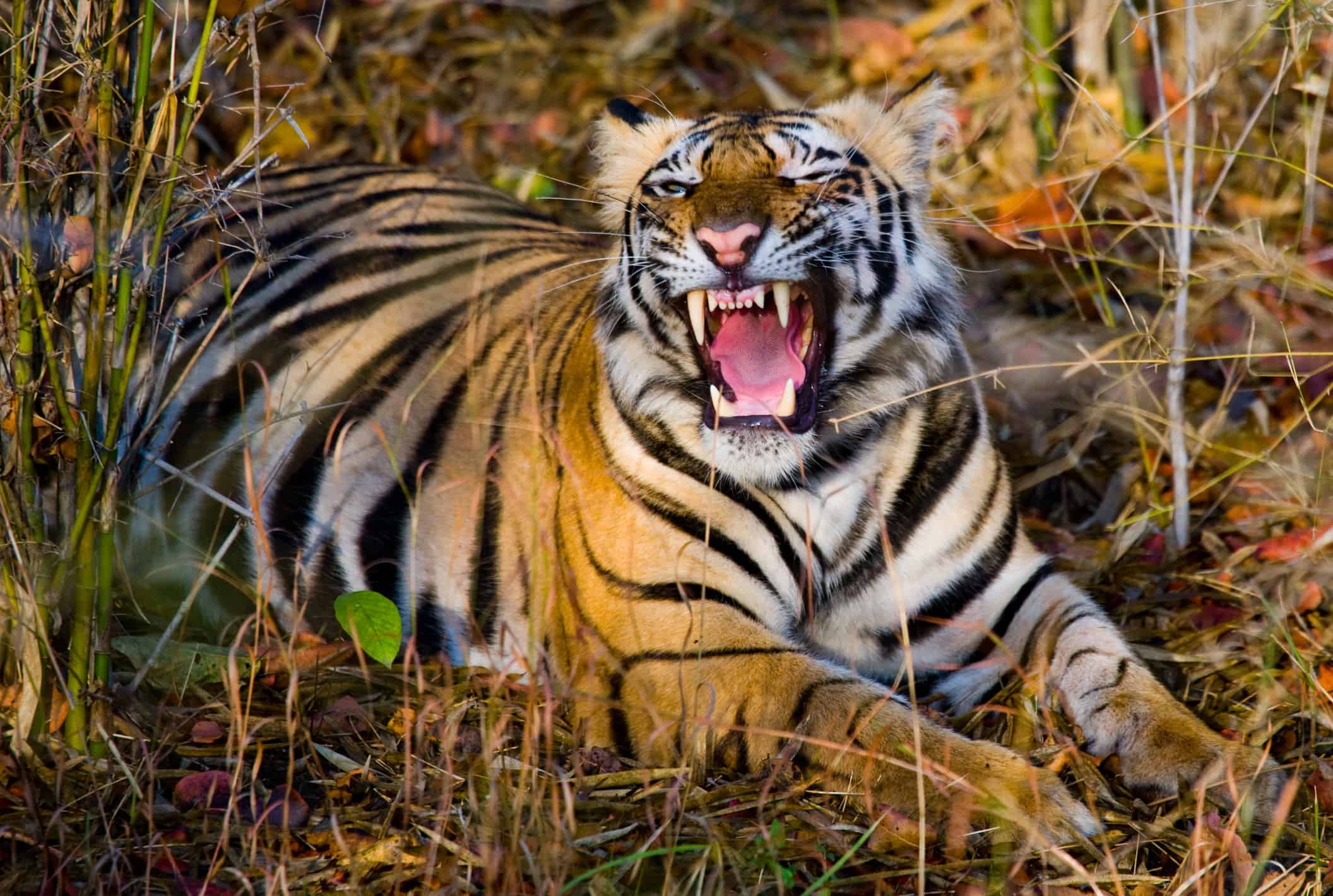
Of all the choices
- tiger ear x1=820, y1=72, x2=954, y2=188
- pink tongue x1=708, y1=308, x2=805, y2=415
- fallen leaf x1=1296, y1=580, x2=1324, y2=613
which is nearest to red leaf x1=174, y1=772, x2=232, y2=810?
pink tongue x1=708, y1=308, x2=805, y2=415

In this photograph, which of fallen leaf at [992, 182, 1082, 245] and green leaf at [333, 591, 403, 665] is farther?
fallen leaf at [992, 182, 1082, 245]

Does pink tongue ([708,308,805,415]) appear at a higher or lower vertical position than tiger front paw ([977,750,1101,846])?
higher

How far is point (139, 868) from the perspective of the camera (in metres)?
1.92

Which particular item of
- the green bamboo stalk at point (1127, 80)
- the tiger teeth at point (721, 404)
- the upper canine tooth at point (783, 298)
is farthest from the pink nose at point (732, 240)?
the green bamboo stalk at point (1127, 80)

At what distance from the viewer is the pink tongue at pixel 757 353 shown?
256 centimetres

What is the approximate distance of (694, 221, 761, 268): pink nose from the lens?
238 cm

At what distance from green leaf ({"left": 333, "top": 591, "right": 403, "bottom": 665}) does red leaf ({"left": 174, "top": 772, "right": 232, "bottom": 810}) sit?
12.6 inches

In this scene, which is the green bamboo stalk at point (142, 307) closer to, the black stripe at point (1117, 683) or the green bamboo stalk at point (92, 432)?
the green bamboo stalk at point (92, 432)

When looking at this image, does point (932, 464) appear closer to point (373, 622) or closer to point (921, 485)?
point (921, 485)

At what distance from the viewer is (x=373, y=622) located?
2395 millimetres

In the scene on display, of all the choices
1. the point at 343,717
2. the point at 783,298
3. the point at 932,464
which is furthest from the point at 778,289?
the point at 343,717

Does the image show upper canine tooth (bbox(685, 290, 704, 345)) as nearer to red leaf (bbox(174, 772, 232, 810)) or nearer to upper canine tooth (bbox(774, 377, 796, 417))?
upper canine tooth (bbox(774, 377, 796, 417))

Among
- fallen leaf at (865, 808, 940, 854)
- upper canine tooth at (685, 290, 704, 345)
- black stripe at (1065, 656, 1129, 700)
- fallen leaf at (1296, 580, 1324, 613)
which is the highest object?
upper canine tooth at (685, 290, 704, 345)

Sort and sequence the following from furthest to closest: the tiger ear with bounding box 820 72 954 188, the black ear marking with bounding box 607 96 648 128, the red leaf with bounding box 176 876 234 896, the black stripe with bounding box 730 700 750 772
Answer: the black ear marking with bounding box 607 96 648 128
the tiger ear with bounding box 820 72 954 188
the black stripe with bounding box 730 700 750 772
the red leaf with bounding box 176 876 234 896
